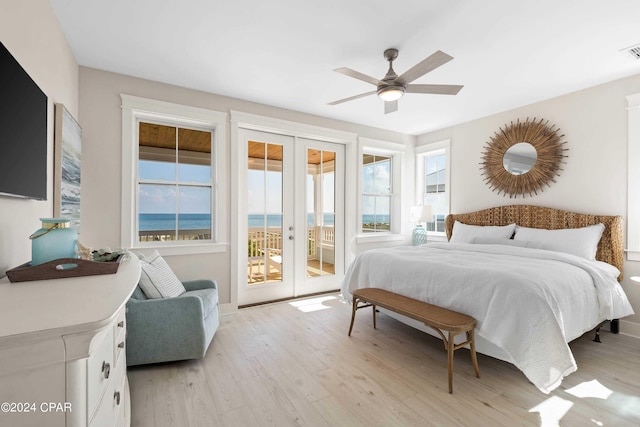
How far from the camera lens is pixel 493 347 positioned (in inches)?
84.3

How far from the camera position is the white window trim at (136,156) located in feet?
9.59

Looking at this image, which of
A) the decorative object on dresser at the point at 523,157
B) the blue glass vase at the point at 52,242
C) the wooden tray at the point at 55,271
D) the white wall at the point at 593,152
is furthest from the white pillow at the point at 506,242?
the blue glass vase at the point at 52,242

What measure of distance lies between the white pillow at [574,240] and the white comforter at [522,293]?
0.22 meters

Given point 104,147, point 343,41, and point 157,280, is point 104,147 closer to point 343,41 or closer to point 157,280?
point 157,280

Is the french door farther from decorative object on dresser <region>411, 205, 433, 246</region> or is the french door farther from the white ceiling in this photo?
decorative object on dresser <region>411, 205, 433, 246</region>

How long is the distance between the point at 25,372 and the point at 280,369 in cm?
183

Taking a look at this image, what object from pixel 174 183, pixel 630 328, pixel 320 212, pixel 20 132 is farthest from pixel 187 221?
pixel 630 328

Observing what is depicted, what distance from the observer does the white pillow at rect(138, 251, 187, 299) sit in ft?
7.53

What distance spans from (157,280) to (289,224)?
6.50 ft

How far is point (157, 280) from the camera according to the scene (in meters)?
2.35

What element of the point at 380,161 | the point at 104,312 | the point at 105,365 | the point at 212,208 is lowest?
the point at 105,365

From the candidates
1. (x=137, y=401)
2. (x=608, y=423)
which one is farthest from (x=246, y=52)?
(x=608, y=423)

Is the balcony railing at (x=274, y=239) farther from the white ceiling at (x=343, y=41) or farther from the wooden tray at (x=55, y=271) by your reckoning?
the wooden tray at (x=55, y=271)

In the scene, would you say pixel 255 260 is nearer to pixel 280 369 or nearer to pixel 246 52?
pixel 280 369
